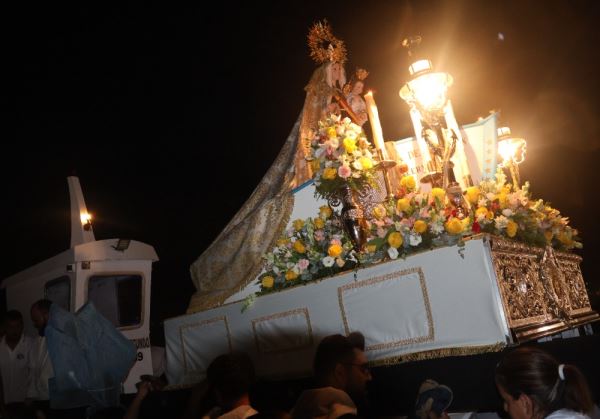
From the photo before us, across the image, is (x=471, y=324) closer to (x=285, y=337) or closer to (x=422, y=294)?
(x=422, y=294)

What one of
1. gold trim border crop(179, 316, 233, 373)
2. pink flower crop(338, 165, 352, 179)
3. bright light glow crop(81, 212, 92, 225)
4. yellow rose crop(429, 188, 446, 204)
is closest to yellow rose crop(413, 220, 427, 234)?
yellow rose crop(429, 188, 446, 204)

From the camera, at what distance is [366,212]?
5.48 metres

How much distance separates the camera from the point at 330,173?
16.1 ft

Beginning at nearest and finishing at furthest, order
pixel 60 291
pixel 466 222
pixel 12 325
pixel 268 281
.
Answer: pixel 466 222, pixel 268 281, pixel 12 325, pixel 60 291

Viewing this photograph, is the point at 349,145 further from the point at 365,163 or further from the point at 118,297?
the point at 118,297

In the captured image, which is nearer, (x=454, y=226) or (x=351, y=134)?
(x=454, y=226)

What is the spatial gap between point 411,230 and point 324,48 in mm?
3225

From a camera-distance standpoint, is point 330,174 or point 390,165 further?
point 390,165

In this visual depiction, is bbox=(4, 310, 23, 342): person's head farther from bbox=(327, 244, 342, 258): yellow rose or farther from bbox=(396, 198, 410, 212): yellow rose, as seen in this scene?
bbox=(396, 198, 410, 212): yellow rose

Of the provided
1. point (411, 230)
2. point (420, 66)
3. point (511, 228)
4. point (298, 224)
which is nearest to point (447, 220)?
point (411, 230)

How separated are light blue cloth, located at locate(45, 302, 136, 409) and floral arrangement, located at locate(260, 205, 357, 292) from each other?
210 centimetres

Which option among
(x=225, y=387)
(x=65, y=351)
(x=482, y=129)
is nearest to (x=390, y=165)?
(x=482, y=129)

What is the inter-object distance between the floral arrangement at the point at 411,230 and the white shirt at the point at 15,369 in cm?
383

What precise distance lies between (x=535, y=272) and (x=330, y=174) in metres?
2.06
